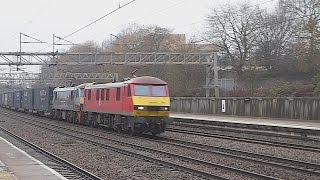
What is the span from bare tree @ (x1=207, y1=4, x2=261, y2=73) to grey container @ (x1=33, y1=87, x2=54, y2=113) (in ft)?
73.8

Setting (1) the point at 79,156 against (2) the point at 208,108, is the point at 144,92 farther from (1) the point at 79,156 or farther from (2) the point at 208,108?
(2) the point at 208,108

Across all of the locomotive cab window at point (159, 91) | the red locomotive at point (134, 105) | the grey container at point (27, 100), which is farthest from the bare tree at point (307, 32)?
the grey container at point (27, 100)

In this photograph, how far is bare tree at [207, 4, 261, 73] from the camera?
193 ft

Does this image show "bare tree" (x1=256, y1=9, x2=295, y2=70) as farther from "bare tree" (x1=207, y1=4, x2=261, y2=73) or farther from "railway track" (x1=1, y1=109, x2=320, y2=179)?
"railway track" (x1=1, y1=109, x2=320, y2=179)

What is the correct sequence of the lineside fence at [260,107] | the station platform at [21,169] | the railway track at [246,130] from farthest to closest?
the lineside fence at [260,107]
the railway track at [246,130]
the station platform at [21,169]

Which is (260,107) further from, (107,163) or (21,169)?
(21,169)

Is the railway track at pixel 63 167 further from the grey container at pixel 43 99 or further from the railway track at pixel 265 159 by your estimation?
the grey container at pixel 43 99

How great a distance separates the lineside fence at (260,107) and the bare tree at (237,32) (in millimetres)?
14047

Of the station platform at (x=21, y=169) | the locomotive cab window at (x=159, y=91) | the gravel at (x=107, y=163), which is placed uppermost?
the locomotive cab window at (x=159, y=91)

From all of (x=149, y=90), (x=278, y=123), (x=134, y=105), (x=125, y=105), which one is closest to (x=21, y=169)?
(x=134, y=105)

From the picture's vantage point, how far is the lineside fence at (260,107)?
30.1 meters

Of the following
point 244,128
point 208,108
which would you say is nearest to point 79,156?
point 244,128

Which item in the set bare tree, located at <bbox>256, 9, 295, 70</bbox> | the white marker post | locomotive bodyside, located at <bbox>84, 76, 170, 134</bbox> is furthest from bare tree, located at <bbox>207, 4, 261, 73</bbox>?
locomotive bodyside, located at <bbox>84, 76, 170, 134</bbox>

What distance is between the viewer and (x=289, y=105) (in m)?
Result: 32.0
